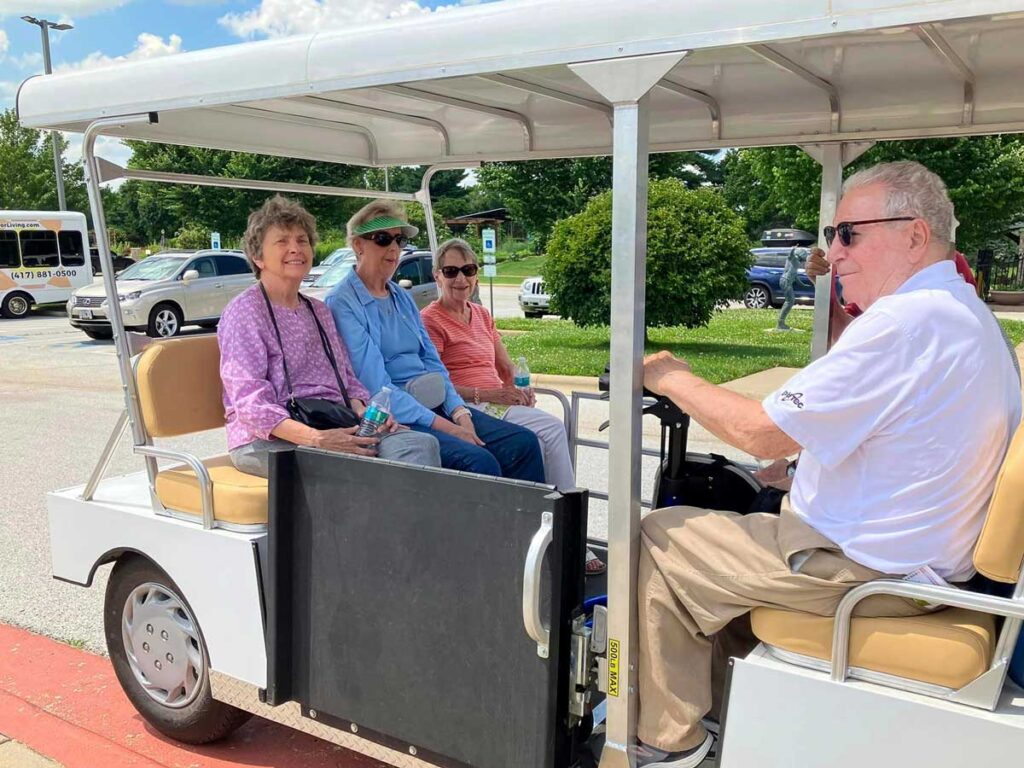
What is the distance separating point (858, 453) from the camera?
6.28 feet

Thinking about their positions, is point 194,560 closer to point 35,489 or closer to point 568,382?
point 35,489

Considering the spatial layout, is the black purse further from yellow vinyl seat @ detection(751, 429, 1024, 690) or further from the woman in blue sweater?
yellow vinyl seat @ detection(751, 429, 1024, 690)

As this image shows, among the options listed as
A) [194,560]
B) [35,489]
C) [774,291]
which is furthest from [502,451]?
[774,291]

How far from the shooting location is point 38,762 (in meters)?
2.98

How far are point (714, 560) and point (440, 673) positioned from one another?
2.49 ft

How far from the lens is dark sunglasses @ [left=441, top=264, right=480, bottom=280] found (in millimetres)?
4301

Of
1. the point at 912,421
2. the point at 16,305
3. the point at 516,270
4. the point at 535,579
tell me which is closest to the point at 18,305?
the point at 16,305

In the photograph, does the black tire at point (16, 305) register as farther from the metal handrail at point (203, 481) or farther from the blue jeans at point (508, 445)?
the metal handrail at point (203, 481)

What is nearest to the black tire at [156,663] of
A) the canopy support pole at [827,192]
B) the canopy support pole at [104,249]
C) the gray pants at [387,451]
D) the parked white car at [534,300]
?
the gray pants at [387,451]

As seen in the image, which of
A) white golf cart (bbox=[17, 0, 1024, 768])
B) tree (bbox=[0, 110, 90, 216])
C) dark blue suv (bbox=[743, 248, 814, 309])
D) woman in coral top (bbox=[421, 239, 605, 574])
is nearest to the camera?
white golf cart (bbox=[17, 0, 1024, 768])

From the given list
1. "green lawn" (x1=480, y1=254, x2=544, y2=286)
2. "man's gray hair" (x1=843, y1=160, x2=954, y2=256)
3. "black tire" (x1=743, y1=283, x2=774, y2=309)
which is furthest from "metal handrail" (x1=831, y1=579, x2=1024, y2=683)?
"green lawn" (x1=480, y1=254, x2=544, y2=286)

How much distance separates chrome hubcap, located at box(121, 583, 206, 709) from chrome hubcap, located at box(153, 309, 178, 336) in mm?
13717

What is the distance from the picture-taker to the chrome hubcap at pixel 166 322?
16078 millimetres

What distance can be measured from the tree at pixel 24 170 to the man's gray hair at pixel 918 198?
31.5m
